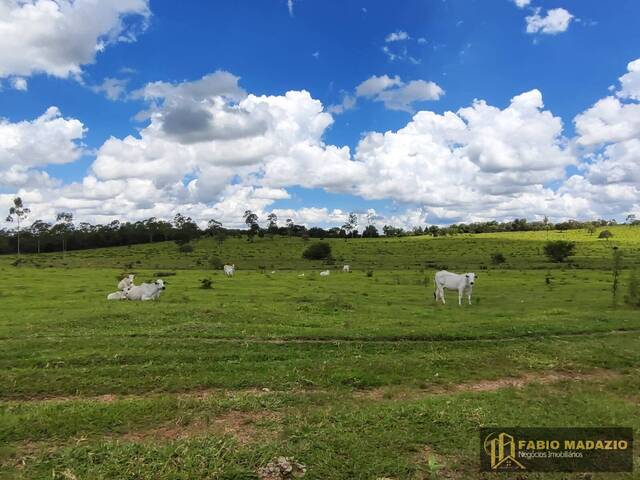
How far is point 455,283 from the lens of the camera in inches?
1075

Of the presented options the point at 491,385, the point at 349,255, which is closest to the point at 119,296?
the point at 491,385

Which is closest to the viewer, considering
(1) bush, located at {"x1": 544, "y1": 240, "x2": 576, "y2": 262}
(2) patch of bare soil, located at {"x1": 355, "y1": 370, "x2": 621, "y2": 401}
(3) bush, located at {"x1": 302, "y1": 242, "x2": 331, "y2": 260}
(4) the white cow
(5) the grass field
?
(5) the grass field

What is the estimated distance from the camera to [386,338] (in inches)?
601

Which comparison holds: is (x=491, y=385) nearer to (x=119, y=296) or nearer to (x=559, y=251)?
(x=119, y=296)

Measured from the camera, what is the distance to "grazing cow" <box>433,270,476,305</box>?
26750 millimetres

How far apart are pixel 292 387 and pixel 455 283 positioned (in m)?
19.1

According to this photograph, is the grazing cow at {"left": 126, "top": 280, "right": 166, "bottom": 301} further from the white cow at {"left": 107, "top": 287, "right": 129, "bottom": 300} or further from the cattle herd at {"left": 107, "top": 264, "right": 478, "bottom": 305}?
the white cow at {"left": 107, "top": 287, "right": 129, "bottom": 300}

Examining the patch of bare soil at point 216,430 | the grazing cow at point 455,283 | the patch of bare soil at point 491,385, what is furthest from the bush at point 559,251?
the patch of bare soil at point 216,430

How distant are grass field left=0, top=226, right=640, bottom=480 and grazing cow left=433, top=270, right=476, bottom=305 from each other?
527 centimetres

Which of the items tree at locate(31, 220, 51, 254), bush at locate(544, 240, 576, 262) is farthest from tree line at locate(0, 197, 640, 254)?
bush at locate(544, 240, 576, 262)

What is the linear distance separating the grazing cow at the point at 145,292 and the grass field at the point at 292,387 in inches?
247

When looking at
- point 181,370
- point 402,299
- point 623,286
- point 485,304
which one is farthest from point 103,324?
point 623,286

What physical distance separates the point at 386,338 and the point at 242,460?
9170 millimetres

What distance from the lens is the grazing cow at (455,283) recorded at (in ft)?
87.8
